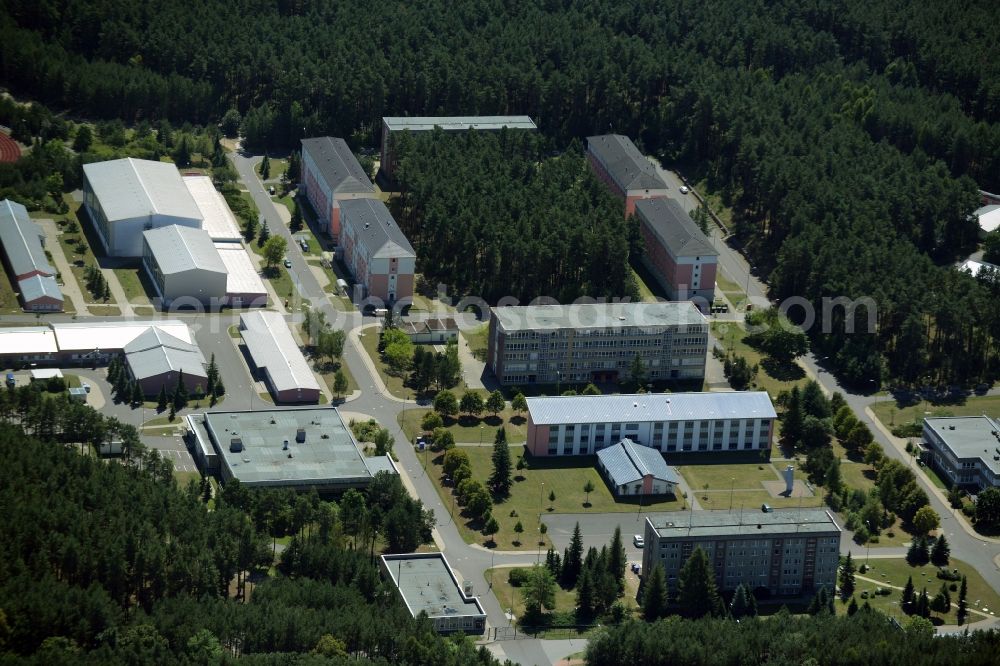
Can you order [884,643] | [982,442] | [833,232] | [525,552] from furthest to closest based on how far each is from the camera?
[833,232]
[982,442]
[525,552]
[884,643]

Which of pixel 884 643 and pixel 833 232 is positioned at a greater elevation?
pixel 833 232

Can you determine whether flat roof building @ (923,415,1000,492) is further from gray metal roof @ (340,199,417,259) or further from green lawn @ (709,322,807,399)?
gray metal roof @ (340,199,417,259)

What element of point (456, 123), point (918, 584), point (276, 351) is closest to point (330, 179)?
point (456, 123)

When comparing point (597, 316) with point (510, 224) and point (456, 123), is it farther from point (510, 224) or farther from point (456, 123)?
point (456, 123)

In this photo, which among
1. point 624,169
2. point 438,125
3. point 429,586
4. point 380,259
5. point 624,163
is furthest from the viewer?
point 438,125

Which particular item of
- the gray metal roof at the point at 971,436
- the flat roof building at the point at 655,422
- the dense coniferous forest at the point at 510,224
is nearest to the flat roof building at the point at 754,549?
the flat roof building at the point at 655,422

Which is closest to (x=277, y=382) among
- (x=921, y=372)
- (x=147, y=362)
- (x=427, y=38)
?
(x=147, y=362)

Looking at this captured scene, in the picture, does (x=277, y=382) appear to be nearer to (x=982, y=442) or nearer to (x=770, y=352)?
(x=770, y=352)

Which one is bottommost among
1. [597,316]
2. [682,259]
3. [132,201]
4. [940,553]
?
[940,553]
